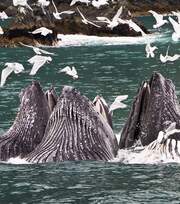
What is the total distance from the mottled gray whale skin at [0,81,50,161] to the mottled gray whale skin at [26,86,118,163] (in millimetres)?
525

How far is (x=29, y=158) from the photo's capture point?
64.1 ft

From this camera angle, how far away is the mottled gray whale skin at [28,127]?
20.0m

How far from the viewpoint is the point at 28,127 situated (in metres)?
20.3

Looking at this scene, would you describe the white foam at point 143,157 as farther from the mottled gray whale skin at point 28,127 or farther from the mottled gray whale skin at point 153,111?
the mottled gray whale skin at point 28,127

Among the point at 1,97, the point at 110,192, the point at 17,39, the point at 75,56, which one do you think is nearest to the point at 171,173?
the point at 110,192

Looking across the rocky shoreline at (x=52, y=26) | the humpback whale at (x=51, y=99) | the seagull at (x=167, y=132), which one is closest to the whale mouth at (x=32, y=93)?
the humpback whale at (x=51, y=99)

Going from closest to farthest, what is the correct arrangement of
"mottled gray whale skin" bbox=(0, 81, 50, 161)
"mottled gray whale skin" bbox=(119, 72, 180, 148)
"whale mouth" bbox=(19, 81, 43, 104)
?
"mottled gray whale skin" bbox=(0, 81, 50, 161), "mottled gray whale skin" bbox=(119, 72, 180, 148), "whale mouth" bbox=(19, 81, 43, 104)

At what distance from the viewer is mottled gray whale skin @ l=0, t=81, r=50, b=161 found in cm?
2000

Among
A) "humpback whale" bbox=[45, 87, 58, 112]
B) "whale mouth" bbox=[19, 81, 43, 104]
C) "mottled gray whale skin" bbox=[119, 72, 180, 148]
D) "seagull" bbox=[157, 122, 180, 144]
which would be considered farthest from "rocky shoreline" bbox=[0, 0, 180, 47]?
"seagull" bbox=[157, 122, 180, 144]

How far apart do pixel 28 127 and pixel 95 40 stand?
257 ft

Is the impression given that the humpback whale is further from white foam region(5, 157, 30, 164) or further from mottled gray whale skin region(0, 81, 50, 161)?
white foam region(5, 157, 30, 164)

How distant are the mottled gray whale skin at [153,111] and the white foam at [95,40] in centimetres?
7016

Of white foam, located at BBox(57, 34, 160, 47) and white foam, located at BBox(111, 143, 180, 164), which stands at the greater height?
white foam, located at BBox(57, 34, 160, 47)

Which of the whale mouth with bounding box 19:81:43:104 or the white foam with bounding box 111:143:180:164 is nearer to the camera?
the white foam with bounding box 111:143:180:164
